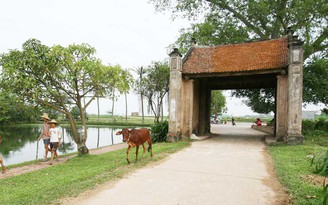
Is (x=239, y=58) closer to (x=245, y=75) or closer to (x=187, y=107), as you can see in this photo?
(x=245, y=75)

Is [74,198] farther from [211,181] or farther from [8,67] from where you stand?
[8,67]

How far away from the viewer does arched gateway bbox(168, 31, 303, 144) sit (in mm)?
11297

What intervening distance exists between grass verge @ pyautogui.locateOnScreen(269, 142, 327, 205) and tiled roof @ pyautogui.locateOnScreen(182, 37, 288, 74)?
15.7ft

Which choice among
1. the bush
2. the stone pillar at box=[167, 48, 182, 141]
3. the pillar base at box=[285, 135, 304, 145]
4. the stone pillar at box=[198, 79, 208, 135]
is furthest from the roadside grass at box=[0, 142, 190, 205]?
the stone pillar at box=[198, 79, 208, 135]

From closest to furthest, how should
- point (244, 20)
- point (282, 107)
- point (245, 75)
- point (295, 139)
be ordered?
point (295, 139) < point (282, 107) < point (245, 75) < point (244, 20)

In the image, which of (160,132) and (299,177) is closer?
(299,177)

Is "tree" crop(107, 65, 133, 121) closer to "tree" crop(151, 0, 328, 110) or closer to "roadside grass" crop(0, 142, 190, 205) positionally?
"roadside grass" crop(0, 142, 190, 205)

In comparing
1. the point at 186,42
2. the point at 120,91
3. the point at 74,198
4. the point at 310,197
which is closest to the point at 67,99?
the point at 120,91

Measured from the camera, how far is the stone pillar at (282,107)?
12.2 metres

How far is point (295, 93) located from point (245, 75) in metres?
2.89

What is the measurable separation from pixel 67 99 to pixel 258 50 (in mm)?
10126

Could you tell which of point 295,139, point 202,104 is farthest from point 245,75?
point 295,139

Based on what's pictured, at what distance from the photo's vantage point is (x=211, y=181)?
5496 mm

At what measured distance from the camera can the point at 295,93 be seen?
11273 mm
